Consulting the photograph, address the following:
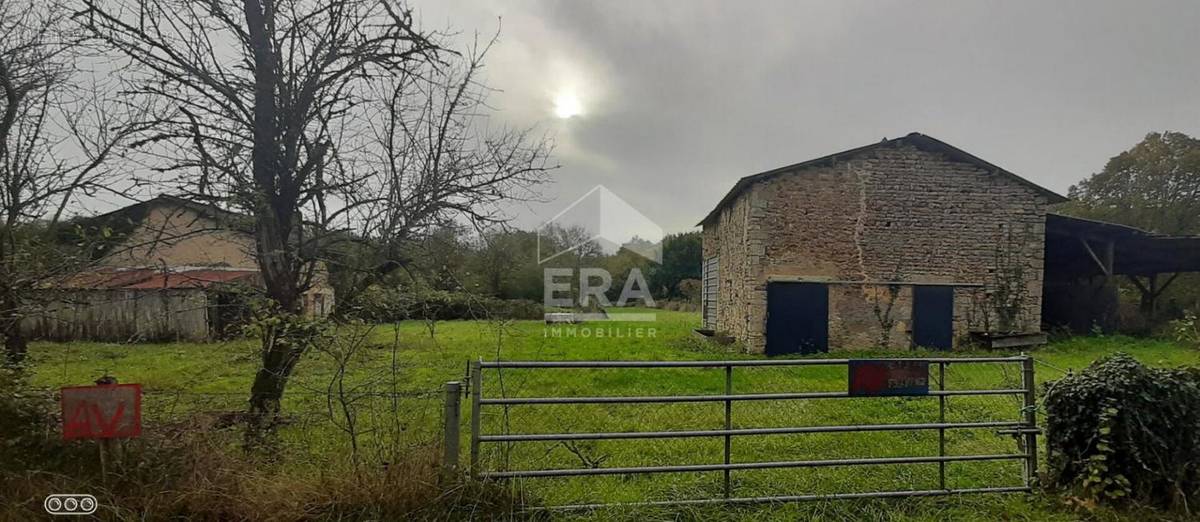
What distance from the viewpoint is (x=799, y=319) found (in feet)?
38.7

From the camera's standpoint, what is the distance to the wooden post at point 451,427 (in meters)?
3.09

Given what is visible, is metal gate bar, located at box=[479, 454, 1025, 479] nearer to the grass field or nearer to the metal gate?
the metal gate

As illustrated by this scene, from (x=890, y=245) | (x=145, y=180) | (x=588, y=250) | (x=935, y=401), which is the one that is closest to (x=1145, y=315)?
(x=890, y=245)

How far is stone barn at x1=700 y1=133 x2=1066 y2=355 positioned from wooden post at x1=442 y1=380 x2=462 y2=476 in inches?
383

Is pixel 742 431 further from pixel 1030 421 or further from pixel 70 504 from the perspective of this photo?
pixel 70 504

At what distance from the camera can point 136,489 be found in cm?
297

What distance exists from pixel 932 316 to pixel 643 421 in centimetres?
958

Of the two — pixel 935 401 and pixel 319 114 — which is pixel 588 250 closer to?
pixel 935 401

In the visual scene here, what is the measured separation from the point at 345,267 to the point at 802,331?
407 inches

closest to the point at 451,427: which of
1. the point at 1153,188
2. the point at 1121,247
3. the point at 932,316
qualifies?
the point at 932,316

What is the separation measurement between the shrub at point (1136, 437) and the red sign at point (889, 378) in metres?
1.03

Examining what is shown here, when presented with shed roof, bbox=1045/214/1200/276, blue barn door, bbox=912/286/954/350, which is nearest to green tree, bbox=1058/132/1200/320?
shed roof, bbox=1045/214/1200/276

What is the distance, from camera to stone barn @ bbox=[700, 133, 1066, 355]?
38.7 ft

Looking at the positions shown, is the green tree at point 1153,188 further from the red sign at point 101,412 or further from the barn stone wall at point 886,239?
the red sign at point 101,412
